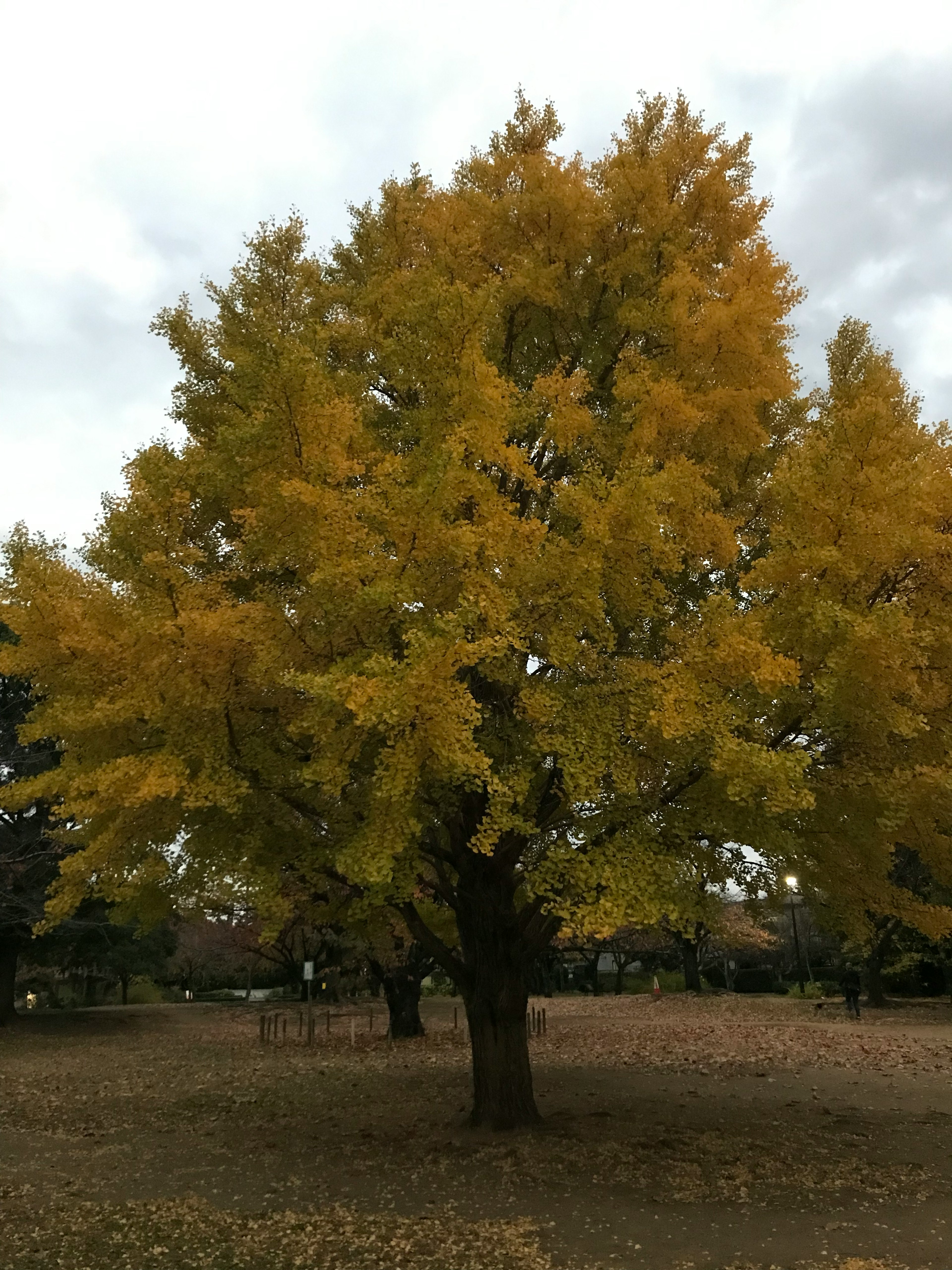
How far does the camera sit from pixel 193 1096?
41.9ft

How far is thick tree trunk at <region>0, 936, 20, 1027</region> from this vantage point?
2275cm

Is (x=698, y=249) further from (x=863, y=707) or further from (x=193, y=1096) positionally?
(x=193, y=1096)

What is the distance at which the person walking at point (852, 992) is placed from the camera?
22.6m

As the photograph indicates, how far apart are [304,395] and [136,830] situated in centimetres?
359

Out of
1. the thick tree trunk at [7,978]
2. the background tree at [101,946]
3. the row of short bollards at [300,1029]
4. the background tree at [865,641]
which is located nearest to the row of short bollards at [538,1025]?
the row of short bollards at [300,1029]

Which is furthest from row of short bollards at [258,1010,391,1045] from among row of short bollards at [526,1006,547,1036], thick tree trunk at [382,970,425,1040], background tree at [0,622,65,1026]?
background tree at [0,622,65,1026]

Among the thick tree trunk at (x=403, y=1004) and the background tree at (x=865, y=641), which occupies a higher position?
the background tree at (x=865, y=641)

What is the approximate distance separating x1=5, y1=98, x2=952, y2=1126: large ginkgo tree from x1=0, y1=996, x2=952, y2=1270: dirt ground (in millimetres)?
1712

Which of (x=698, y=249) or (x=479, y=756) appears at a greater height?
(x=698, y=249)

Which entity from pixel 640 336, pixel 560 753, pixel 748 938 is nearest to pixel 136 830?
pixel 560 753

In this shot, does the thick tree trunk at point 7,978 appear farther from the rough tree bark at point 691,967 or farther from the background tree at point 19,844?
the rough tree bark at point 691,967

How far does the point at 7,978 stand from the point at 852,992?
2196 centimetres

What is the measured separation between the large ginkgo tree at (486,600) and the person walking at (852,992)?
16.8m

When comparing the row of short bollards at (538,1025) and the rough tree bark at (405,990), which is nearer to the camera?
the rough tree bark at (405,990)
